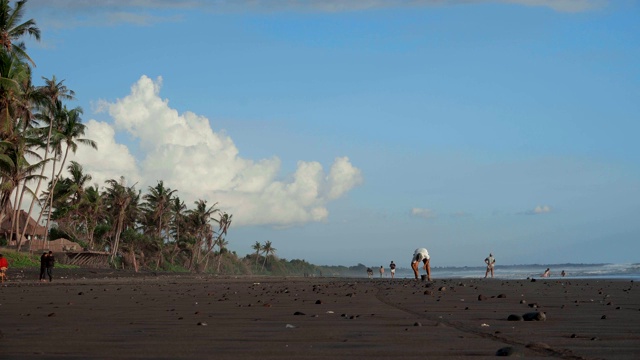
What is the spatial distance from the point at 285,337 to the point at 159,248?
7638 centimetres

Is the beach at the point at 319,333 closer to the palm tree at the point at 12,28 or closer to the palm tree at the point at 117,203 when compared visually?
the palm tree at the point at 12,28

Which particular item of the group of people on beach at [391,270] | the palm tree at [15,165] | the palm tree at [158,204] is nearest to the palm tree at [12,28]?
the palm tree at [15,165]

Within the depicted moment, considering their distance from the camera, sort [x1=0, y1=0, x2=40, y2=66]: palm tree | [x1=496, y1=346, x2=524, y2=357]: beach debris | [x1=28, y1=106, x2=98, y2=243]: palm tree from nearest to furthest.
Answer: [x1=496, y1=346, x2=524, y2=357]: beach debris → [x1=0, y1=0, x2=40, y2=66]: palm tree → [x1=28, y1=106, x2=98, y2=243]: palm tree

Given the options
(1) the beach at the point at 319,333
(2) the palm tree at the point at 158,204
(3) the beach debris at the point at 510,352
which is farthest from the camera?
(2) the palm tree at the point at 158,204

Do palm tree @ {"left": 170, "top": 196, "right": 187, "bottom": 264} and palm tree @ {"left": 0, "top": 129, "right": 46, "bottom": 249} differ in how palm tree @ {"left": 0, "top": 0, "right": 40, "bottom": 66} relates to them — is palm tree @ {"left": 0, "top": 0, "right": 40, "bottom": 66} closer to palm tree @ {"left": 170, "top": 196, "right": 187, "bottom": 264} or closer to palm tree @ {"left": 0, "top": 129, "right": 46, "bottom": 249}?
palm tree @ {"left": 0, "top": 129, "right": 46, "bottom": 249}

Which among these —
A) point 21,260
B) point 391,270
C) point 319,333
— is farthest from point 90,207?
point 319,333

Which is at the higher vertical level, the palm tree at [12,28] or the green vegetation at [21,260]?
the palm tree at [12,28]

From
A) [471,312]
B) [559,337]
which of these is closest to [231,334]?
Answer: [559,337]

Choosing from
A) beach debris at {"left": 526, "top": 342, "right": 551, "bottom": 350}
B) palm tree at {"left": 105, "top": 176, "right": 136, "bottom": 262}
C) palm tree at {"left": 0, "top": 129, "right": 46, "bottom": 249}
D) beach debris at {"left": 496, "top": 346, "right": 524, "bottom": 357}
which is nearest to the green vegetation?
palm tree at {"left": 0, "top": 129, "right": 46, "bottom": 249}

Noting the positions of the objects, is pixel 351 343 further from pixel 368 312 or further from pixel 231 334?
pixel 368 312

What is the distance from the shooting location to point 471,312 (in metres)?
10.4

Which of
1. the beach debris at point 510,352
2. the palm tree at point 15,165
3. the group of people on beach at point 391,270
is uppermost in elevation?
the palm tree at point 15,165

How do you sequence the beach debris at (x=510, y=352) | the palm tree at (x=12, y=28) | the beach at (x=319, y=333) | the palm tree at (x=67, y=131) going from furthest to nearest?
the palm tree at (x=67, y=131) → the palm tree at (x=12, y=28) → the beach at (x=319, y=333) → the beach debris at (x=510, y=352)

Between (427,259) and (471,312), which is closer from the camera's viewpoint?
(471,312)
